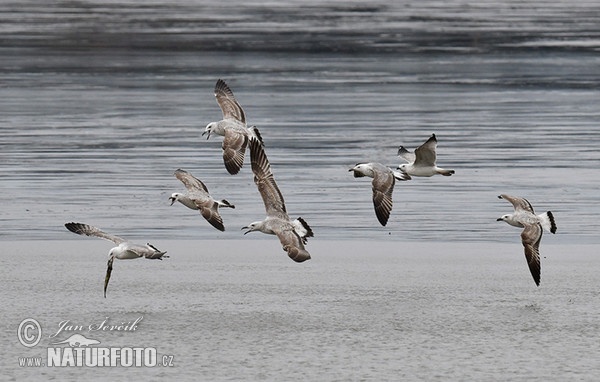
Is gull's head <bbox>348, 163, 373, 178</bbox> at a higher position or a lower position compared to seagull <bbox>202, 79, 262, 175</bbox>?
lower

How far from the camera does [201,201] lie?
11859mm

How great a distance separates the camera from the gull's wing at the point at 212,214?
1165cm

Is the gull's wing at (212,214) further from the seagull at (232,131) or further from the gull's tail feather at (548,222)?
the gull's tail feather at (548,222)

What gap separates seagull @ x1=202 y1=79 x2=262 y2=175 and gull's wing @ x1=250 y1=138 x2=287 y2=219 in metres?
0.26

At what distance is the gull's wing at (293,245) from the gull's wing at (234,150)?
4.74ft

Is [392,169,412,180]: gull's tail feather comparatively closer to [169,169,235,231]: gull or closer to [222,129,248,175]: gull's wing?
[222,129,248,175]: gull's wing

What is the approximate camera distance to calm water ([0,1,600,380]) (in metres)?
9.68

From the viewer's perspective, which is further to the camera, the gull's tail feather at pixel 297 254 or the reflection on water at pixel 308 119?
the reflection on water at pixel 308 119

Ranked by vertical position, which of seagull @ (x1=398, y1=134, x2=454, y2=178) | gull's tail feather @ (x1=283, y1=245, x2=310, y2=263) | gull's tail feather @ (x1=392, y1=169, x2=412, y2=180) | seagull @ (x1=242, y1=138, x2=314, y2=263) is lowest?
gull's tail feather @ (x1=283, y1=245, x2=310, y2=263)

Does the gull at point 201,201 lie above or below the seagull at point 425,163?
below

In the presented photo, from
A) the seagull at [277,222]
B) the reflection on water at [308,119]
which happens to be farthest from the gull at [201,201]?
the reflection on water at [308,119]

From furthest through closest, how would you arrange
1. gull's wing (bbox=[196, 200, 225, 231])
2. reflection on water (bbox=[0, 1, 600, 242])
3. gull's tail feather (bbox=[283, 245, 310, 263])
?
reflection on water (bbox=[0, 1, 600, 242]), gull's wing (bbox=[196, 200, 225, 231]), gull's tail feather (bbox=[283, 245, 310, 263])

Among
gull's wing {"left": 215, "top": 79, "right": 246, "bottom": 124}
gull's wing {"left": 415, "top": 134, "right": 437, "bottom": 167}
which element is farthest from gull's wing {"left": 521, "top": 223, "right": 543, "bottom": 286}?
gull's wing {"left": 215, "top": 79, "right": 246, "bottom": 124}

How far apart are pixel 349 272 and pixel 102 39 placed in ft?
78.7
